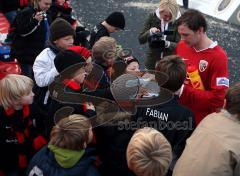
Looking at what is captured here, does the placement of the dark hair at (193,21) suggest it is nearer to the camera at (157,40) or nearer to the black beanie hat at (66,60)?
the camera at (157,40)

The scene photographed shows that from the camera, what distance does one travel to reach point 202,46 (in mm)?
3609

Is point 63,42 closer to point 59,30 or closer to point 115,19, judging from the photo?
point 59,30

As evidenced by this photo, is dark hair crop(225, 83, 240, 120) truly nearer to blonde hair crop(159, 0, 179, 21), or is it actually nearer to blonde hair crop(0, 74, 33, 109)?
blonde hair crop(0, 74, 33, 109)

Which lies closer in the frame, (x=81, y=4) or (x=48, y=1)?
(x=48, y=1)

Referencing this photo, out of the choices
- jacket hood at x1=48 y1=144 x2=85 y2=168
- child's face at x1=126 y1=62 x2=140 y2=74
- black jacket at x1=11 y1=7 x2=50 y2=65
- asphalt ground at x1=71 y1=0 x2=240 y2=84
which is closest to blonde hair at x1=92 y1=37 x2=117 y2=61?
child's face at x1=126 y1=62 x2=140 y2=74

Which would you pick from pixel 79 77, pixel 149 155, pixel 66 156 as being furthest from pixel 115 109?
pixel 149 155

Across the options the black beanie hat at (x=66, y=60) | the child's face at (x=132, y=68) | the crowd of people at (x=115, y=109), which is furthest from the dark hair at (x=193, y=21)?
the black beanie hat at (x=66, y=60)

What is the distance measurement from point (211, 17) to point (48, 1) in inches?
195

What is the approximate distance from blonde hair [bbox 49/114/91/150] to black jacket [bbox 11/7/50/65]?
2.06 meters

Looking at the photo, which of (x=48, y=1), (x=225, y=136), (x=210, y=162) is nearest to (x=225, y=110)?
(x=225, y=136)

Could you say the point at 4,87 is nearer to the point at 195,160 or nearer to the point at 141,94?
the point at 141,94

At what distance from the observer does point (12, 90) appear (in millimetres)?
2951

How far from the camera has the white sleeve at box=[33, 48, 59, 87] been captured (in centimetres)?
358

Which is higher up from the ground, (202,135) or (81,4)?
(202,135)
